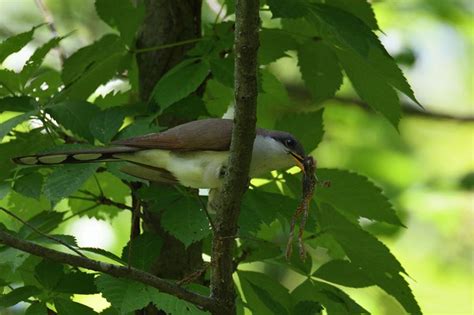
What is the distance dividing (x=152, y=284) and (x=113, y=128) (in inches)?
32.6

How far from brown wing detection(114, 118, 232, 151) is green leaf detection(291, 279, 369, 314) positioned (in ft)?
2.34

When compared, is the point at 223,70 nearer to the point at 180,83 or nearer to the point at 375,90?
the point at 180,83

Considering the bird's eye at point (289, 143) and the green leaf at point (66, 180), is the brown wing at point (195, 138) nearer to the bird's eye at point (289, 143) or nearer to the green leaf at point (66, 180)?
the bird's eye at point (289, 143)

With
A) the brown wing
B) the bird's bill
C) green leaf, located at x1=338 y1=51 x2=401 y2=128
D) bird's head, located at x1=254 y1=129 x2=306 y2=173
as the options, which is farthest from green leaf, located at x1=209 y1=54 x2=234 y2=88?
green leaf, located at x1=338 y1=51 x2=401 y2=128

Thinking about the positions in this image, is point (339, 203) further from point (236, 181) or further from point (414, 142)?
point (414, 142)

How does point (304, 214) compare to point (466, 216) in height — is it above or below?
above

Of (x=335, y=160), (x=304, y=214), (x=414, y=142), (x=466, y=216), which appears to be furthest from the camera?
(x=414, y=142)

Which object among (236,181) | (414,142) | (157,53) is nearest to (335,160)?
(414,142)

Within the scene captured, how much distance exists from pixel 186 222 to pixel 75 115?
2.15 ft

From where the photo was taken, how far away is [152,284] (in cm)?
297

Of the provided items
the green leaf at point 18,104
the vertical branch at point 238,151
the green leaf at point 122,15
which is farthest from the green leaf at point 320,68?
the green leaf at point 18,104

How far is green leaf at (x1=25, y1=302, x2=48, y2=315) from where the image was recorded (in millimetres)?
3211

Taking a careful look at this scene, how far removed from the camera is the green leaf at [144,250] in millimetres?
3416

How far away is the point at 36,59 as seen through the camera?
3.67 meters
